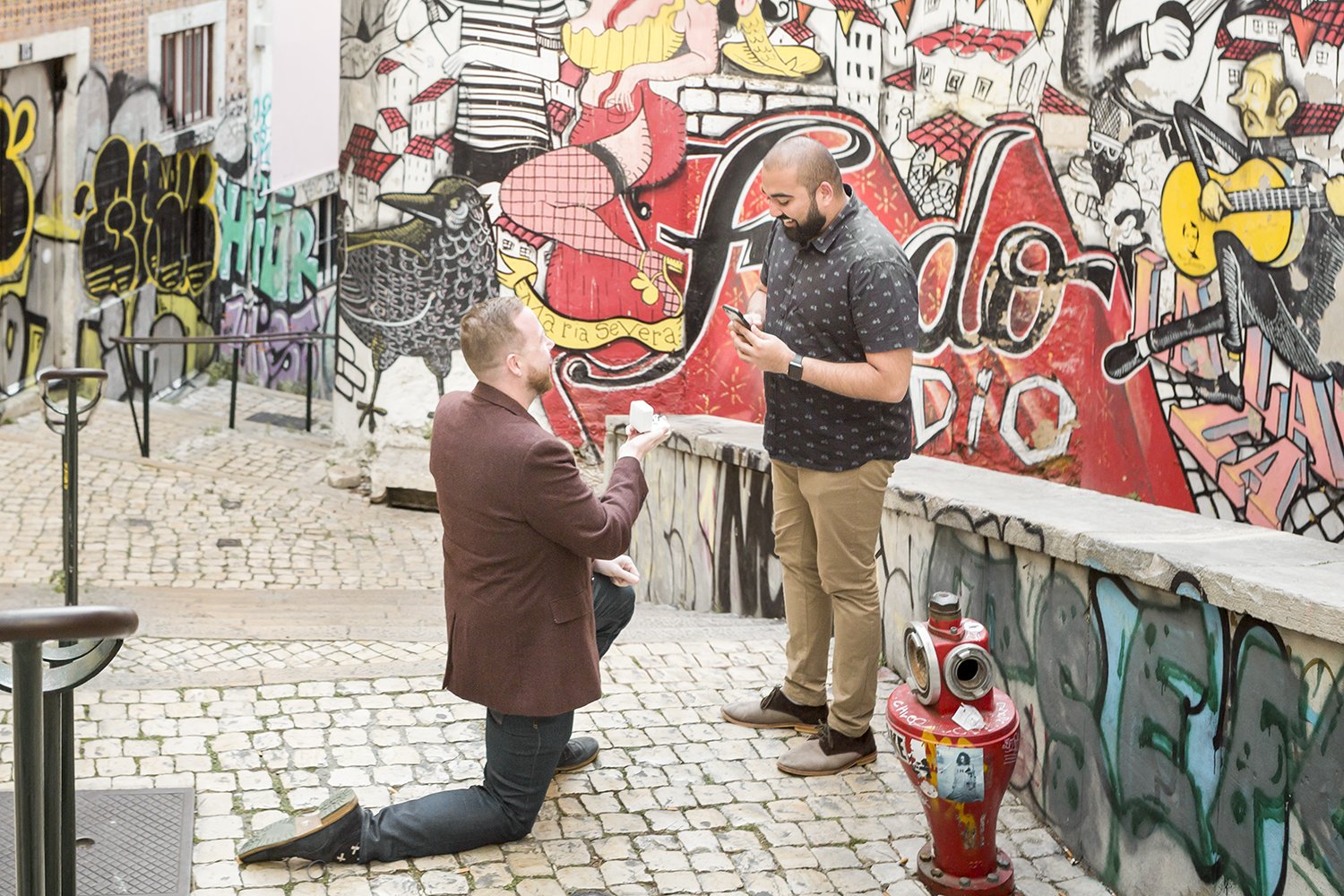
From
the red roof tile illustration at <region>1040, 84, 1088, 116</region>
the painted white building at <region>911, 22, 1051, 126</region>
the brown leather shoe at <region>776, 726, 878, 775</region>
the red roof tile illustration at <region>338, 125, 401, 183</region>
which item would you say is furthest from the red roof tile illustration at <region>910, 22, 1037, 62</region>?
the brown leather shoe at <region>776, 726, 878, 775</region>

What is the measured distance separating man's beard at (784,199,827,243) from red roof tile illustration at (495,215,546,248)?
4.89 m

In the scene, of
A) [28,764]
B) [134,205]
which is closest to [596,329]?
[134,205]

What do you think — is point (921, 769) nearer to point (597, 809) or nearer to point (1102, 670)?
point (1102, 670)

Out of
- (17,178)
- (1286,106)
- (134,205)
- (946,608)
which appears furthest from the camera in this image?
(134,205)

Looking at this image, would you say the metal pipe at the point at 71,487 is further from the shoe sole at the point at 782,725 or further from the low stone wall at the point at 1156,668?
the low stone wall at the point at 1156,668

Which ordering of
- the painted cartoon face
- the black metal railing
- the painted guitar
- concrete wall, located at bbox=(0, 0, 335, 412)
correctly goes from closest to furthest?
the painted guitar
the painted cartoon face
the black metal railing
concrete wall, located at bbox=(0, 0, 335, 412)

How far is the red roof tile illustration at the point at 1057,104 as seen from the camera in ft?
Result: 27.8

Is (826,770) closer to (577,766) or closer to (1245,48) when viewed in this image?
(577,766)

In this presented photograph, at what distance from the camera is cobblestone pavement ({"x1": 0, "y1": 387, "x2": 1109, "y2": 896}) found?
13.1 feet

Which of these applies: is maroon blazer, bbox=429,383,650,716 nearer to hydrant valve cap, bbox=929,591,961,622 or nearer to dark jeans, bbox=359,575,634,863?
dark jeans, bbox=359,575,634,863

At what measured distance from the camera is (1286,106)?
23.3ft

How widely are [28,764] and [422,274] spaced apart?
22.8 ft

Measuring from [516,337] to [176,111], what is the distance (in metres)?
11.2

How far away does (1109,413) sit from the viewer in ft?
27.5
